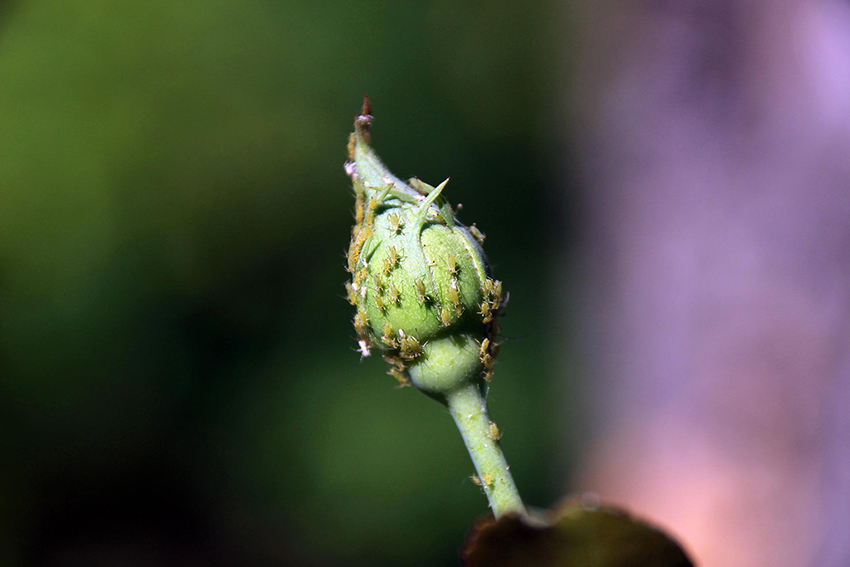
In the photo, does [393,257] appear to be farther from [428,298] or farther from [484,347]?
[484,347]

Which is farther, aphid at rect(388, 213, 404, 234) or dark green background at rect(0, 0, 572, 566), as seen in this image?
dark green background at rect(0, 0, 572, 566)

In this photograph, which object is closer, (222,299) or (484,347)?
(484,347)

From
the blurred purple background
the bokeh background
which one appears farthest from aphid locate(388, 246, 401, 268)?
the bokeh background

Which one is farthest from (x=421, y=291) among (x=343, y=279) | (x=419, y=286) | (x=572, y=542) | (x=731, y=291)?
(x=343, y=279)

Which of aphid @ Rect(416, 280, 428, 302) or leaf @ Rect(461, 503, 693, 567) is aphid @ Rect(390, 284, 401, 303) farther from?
leaf @ Rect(461, 503, 693, 567)

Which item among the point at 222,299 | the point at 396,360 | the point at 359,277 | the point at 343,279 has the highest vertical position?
the point at 359,277

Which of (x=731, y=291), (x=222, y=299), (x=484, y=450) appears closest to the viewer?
(x=484, y=450)

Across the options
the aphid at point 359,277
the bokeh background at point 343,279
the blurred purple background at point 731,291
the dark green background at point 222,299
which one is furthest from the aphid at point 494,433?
the dark green background at point 222,299

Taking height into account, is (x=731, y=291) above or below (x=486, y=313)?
below
